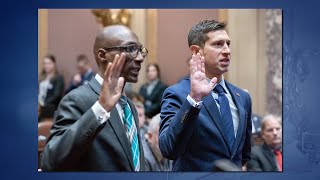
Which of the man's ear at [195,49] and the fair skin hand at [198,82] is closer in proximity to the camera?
the fair skin hand at [198,82]

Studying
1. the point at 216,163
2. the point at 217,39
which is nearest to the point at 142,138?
the point at 216,163

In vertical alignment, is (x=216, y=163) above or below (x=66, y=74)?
below

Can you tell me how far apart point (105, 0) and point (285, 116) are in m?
1.64

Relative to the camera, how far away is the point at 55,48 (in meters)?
5.86

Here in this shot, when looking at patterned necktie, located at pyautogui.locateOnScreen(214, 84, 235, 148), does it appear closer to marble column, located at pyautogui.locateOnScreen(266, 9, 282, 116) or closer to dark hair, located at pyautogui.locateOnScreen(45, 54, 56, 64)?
marble column, located at pyautogui.locateOnScreen(266, 9, 282, 116)

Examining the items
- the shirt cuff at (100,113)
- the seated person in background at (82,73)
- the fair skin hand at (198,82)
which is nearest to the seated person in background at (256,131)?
the fair skin hand at (198,82)

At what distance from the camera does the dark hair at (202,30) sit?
19.1 ft

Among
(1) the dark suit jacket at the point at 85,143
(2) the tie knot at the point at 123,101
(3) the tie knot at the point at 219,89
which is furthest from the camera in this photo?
(3) the tie knot at the point at 219,89

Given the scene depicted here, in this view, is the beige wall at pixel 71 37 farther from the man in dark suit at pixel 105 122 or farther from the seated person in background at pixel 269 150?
the seated person in background at pixel 269 150

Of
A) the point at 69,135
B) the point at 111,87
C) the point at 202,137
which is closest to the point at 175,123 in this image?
the point at 202,137

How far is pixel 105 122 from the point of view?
5.64 metres

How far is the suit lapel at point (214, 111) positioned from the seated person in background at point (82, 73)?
2.93ft

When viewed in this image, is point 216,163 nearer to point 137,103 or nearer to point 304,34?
point 137,103

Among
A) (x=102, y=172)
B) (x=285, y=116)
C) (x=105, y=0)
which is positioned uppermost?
(x=105, y=0)
